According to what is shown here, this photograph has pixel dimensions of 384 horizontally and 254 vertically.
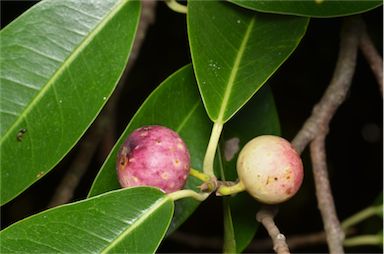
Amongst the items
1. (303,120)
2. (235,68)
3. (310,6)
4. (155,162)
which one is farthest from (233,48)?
(303,120)

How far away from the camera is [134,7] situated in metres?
1.09

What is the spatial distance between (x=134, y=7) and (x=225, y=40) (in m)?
0.15

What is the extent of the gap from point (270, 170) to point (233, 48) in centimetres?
21

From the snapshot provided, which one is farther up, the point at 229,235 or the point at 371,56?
the point at 371,56

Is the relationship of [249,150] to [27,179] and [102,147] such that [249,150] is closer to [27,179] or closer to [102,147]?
[27,179]

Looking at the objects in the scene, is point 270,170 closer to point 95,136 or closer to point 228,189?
point 228,189

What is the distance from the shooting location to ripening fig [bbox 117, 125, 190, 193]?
37.1 inches

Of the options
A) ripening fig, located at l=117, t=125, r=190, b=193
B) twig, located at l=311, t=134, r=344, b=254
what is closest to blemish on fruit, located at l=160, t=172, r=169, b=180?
ripening fig, located at l=117, t=125, r=190, b=193

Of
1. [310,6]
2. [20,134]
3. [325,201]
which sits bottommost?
[325,201]

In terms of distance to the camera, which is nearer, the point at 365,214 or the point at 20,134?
the point at 20,134

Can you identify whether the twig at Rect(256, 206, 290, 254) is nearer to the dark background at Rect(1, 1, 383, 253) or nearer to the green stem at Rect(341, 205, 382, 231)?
the green stem at Rect(341, 205, 382, 231)

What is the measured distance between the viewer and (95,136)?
166 centimetres

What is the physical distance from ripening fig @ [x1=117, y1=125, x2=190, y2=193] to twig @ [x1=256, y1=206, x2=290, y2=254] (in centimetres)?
16

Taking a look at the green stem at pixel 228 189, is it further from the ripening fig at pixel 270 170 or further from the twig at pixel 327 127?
the twig at pixel 327 127
